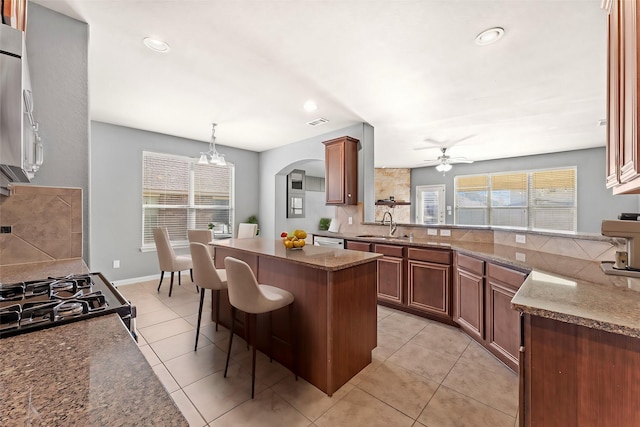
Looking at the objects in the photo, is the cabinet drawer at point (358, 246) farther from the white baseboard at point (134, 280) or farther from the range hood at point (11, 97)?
the white baseboard at point (134, 280)

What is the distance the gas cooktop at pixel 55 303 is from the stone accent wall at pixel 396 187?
26.4 feet

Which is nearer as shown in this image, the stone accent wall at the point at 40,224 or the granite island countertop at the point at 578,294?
the granite island countertop at the point at 578,294

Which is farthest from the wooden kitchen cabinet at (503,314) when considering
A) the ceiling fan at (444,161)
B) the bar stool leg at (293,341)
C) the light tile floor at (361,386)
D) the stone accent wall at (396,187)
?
the stone accent wall at (396,187)

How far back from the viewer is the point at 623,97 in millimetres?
1167

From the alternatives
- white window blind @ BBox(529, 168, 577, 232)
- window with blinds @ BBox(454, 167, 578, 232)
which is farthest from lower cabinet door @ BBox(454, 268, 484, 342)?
white window blind @ BBox(529, 168, 577, 232)

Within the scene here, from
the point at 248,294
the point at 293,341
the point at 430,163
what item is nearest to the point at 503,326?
the point at 293,341

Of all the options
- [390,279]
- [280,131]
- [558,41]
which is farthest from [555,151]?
[280,131]

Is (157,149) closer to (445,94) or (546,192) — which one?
(445,94)

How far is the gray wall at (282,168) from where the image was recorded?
433cm

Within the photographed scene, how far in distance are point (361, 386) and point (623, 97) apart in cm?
215

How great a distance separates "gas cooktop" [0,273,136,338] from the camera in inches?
33.8

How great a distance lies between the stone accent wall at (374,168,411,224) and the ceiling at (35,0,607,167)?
4115mm

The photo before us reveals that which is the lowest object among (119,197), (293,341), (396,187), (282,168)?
(293,341)

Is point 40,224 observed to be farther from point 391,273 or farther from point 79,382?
point 391,273
